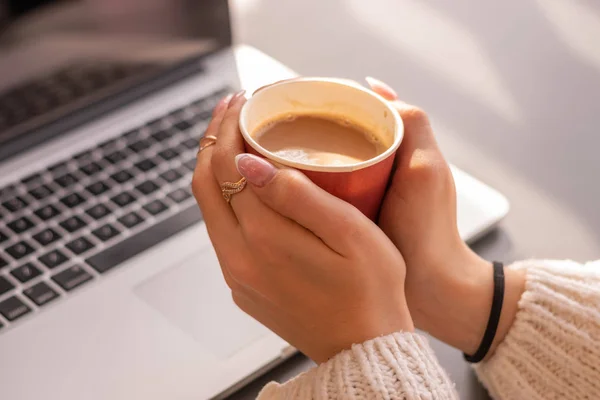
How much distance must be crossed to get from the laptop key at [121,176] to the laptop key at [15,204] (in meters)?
0.10

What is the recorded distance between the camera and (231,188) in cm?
57

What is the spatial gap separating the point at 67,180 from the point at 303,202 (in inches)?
17.2

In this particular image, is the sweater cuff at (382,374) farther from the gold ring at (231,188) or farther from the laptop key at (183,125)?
the laptop key at (183,125)

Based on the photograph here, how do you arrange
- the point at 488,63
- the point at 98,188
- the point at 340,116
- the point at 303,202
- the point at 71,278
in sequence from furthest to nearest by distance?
the point at 488,63
the point at 98,188
the point at 71,278
the point at 340,116
the point at 303,202

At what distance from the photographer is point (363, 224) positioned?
21.4 inches

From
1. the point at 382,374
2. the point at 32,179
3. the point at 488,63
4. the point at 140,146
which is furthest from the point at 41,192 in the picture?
the point at 488,63

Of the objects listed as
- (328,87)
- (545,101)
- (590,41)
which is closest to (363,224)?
(328,87)

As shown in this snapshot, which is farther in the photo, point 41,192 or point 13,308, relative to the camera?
point 41,192

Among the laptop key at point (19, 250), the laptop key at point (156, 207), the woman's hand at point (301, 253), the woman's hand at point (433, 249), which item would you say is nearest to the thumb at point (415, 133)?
the woman's hand at point (433, 249)

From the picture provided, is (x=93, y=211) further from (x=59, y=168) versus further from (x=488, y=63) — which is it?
(x=488, y=63)

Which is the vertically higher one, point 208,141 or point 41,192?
point 208,141

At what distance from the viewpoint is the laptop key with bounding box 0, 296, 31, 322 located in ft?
2.32

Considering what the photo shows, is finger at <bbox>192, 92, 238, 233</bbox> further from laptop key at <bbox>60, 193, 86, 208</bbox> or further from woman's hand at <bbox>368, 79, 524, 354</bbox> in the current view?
laptop key at <bbox>60, 193, 86, 208</bbox>

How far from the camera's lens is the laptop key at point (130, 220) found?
2.63ft
